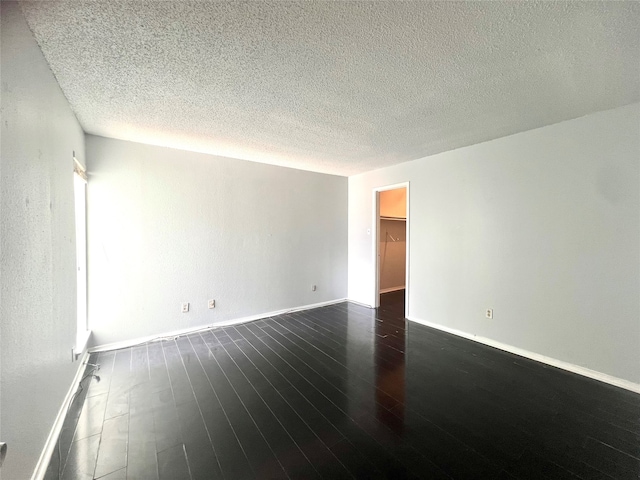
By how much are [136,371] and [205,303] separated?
1.13 meters

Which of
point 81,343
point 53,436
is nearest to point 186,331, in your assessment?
point 81,343

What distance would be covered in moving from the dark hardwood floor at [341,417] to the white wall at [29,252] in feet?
1.30

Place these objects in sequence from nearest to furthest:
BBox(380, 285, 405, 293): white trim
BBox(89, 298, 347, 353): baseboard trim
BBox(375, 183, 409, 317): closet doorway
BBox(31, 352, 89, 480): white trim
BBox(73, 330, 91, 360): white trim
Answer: BBox(31, 352, 89, 480): white trim, BBox(73, 330, 91, 360): white trim, BBox(89, 298, 347, 353): baseboard trim, BBox(375, 183, 409, 317): closet doorway, BBox(380, 285, 405, 293): white trim

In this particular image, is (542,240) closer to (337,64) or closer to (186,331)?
(337,64)

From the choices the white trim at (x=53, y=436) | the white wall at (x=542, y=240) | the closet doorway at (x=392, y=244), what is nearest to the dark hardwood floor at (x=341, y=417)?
the white trim at (x=53, y=436)

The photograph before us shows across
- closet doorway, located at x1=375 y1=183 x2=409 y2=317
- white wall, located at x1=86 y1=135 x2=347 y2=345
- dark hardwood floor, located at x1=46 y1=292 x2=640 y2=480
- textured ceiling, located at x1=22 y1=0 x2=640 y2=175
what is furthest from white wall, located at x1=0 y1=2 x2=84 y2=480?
closet doorway, located at x1=375 y1=183 x2=409 y2=317

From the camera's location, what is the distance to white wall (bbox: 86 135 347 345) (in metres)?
2.87

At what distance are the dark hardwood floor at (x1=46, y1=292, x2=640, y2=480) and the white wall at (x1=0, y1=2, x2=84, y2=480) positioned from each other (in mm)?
397

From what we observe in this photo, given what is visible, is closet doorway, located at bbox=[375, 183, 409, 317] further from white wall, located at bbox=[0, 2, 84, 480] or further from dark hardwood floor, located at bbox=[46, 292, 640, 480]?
white wall, located at bbox=[0, 2, 84, 480]

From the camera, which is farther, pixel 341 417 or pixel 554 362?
pixel 554 362

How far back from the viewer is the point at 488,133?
2.75 m

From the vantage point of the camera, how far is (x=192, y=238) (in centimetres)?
336

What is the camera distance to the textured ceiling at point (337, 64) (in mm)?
1233

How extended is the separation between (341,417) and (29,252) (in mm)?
2092
